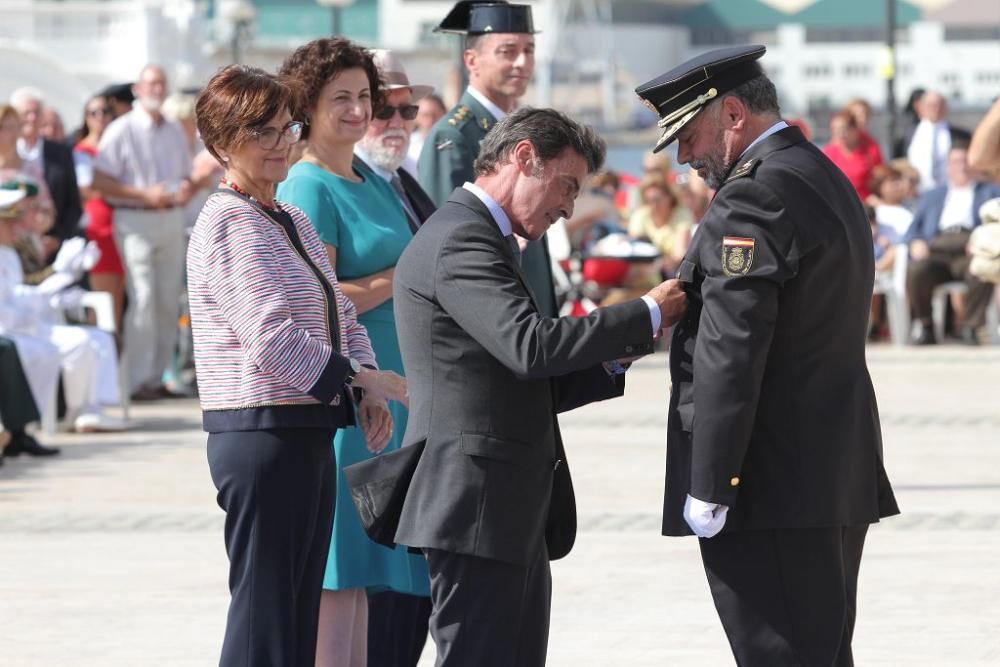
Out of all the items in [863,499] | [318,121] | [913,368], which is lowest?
[913,368]

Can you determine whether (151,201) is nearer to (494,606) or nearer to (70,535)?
(70,535)

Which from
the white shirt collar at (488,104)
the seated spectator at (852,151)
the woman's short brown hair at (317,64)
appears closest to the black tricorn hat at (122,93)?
the seated spectator at (852,151)

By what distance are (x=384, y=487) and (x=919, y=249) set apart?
1435 cm

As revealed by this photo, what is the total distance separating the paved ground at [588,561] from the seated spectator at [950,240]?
580cm

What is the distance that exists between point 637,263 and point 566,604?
10743mm

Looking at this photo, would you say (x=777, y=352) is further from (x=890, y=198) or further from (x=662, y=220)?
(x=890, y=198)

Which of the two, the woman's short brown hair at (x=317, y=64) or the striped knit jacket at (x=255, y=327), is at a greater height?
the woman's short brown hair at (x=317, y=64)

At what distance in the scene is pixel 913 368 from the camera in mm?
16547

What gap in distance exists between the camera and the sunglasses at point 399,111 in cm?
627

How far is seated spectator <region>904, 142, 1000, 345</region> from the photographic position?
18.4 m

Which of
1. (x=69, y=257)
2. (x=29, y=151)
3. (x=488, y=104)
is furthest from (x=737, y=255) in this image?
(x=29, y=151)

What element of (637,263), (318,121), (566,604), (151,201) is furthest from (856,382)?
(637,263)

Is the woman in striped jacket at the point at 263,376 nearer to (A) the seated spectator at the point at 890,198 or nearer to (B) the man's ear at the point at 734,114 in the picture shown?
(B) the man's ear at the point at 734,114

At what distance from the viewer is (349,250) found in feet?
19.2
